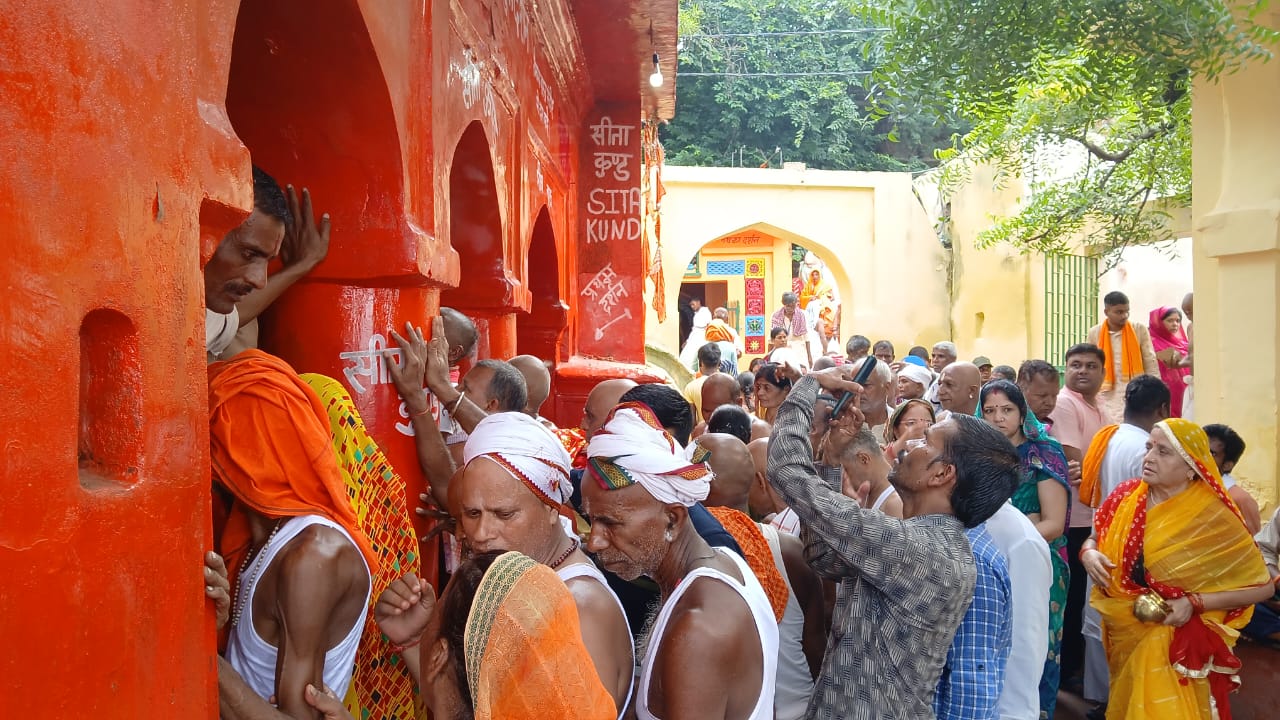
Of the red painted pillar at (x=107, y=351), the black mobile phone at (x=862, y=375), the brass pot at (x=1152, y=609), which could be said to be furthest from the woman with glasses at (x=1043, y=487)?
the red painted pillar at (x=107, y=351)

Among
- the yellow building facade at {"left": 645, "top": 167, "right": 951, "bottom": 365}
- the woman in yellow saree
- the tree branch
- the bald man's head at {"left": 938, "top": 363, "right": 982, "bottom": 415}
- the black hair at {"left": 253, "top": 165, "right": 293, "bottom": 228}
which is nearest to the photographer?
the black hair at {"left": 253, "top": 165, "right": 293, "bottom": 228}

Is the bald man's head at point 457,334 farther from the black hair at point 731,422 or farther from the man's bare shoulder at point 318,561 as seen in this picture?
the man's bare shoulder at point 318,561

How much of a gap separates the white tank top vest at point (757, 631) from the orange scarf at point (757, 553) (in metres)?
0.71

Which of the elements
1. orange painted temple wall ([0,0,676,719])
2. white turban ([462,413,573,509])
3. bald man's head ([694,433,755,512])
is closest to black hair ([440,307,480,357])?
orange painted temple wall ([0,0,676,719])

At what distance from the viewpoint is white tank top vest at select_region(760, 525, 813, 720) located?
122 inches

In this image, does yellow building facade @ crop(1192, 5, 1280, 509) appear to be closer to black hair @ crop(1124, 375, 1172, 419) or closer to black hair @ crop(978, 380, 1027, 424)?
black hair @ crop(1124, 375, 1172, 419)

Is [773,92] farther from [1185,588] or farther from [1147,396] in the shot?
[1185,588]

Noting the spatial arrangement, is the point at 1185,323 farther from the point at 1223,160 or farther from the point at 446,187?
the point at 446,187

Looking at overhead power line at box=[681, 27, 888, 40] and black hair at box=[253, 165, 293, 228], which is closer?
black hair at box=[253, 165, 293, 228]

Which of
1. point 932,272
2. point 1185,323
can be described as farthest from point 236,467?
point 932,272

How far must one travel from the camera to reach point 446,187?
3.87 meters

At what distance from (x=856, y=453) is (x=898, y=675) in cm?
112

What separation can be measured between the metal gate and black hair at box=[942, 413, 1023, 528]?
1482 cm

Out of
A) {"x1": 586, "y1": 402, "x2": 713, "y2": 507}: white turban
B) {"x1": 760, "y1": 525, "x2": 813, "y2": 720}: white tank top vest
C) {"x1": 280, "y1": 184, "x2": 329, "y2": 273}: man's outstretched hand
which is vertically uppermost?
{"x1": 280, "y1": 184, "x2": 329, "y2": 273}: man's outstretched hand
